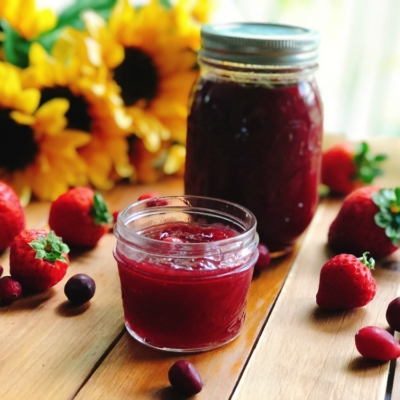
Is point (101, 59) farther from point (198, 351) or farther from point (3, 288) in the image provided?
point (198, 351)

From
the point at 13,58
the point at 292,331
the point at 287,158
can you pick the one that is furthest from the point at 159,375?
the point at 13,58

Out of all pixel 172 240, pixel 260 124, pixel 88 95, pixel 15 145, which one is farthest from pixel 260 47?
pixel 15 145

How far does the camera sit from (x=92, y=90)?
4.57 ft

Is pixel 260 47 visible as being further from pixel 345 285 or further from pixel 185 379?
pixel 185 379

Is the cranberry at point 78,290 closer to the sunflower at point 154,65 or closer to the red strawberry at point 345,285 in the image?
the red strawberry at point 345,285

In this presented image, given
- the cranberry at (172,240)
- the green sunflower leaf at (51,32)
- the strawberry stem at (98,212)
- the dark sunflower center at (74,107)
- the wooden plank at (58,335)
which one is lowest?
the wooden plank at (58,335)

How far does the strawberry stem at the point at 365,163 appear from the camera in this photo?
1.53 meters

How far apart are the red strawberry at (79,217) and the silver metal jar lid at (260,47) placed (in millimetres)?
334

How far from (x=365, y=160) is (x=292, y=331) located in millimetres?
659

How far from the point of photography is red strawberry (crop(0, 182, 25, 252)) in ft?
3.87

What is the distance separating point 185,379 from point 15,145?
0.77 metres

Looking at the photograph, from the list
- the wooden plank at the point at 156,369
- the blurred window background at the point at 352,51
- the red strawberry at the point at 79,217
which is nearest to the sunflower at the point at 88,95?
the red strawberry at the point at 79,217

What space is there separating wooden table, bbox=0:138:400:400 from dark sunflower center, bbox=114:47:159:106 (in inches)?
18.4

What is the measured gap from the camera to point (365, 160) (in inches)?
60.8
